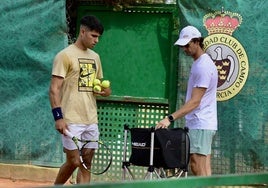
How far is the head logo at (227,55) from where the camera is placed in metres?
8.26

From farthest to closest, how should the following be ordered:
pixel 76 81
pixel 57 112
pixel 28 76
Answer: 1. pixel 28 76
2. pixel 76 81
3. pixel 57 112

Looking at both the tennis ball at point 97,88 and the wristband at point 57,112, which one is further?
the tennis ball at point 97,88

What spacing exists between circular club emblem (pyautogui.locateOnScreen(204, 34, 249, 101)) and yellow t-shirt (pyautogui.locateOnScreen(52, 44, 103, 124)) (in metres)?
1.95

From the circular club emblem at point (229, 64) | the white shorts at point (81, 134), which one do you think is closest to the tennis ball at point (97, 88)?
the white shorts at point (81, 134)

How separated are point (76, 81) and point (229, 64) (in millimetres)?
2210

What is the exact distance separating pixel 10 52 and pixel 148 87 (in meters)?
1.72

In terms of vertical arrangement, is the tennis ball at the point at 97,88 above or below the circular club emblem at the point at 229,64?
below

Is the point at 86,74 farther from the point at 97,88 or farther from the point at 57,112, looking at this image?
the point at 57,112

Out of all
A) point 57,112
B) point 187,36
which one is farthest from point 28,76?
point 187,36

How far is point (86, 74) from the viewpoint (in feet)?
22.3

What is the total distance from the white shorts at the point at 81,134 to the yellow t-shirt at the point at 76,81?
50mm

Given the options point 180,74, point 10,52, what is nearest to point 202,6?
point 180,74

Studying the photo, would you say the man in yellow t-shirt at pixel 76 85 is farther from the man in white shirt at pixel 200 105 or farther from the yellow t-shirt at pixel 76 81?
the man in white shirt at pixel 200 105

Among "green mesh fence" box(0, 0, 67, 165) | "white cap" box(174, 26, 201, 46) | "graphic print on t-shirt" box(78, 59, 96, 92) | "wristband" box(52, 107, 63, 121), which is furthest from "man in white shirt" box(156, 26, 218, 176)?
"green mesh fence" box(0, 0, 67, 165)
